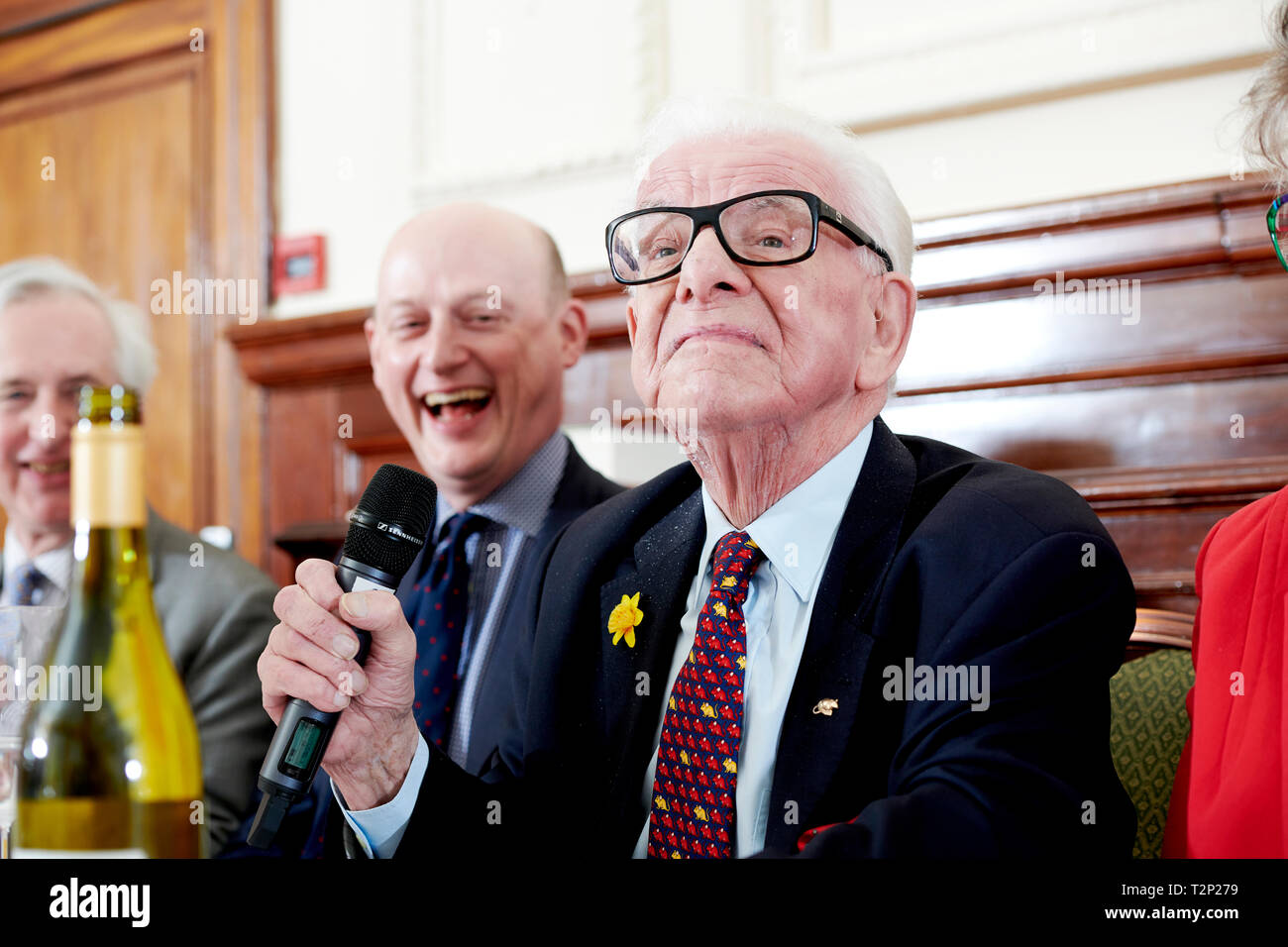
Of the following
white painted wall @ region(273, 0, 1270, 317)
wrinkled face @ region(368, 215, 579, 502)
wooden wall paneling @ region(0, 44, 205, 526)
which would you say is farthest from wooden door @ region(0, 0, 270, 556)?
wrinkled face @ region(368, 215, 579, 502)

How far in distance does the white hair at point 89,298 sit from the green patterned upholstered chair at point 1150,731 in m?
1.51

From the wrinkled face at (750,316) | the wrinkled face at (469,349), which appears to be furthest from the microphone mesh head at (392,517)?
the wrinkled face at (469,349)

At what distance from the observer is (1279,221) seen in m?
1.05

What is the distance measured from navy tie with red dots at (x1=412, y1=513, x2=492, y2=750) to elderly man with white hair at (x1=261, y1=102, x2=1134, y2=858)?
23cm

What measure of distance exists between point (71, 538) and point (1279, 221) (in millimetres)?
1541

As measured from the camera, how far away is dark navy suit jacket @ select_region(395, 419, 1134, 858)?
2.69 feet

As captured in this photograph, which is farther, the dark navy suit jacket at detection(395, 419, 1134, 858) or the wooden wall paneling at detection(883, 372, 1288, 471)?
the wooden wall paneling at detection(883, 372, 1288, 471)

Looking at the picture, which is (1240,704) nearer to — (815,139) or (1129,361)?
(815,139)

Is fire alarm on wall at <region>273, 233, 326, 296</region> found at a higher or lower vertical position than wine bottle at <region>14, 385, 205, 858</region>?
higher

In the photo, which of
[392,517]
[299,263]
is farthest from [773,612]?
[299,263]

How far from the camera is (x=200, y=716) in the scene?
1451mm

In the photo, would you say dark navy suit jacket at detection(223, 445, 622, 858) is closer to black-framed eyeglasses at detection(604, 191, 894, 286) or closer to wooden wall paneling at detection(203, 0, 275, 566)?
black-framed eyeglasses at detection(604, 191, 894, 286)

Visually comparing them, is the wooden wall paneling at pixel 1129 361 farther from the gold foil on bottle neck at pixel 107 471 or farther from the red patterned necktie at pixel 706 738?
the gold foil on bottle neck at pixel 107 471
